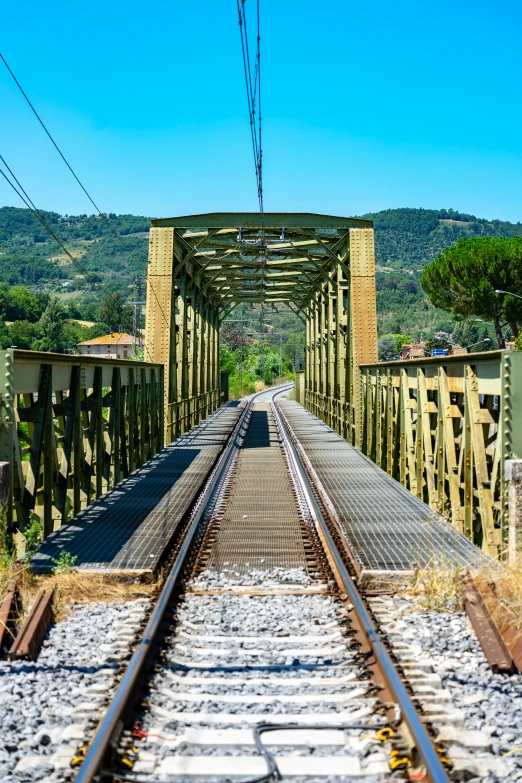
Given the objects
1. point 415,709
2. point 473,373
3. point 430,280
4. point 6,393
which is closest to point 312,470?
point 473,373

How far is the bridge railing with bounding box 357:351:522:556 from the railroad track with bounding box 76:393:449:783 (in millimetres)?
1407

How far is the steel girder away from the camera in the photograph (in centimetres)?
1792

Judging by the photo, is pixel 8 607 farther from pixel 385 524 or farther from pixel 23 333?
pixel 23 333

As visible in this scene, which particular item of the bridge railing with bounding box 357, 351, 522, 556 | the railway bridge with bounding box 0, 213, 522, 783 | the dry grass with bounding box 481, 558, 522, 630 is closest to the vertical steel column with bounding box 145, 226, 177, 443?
the railway bridge with bounding box 0, 213, 522, 783

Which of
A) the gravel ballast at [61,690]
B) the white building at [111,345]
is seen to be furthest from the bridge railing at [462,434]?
the white building at [111,345]

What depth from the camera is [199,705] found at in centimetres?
396

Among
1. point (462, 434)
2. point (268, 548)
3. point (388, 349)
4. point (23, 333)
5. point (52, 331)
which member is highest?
point (52, 331)

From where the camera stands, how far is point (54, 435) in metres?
7.91

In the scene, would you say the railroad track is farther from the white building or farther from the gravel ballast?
the white building

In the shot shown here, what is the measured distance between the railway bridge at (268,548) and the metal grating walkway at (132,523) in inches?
1.6

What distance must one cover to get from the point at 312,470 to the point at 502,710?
9.34m

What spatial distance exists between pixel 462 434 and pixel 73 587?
4.02 m

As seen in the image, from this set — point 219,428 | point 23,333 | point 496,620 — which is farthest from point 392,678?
point 23,333

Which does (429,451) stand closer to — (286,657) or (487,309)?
(286,657)
